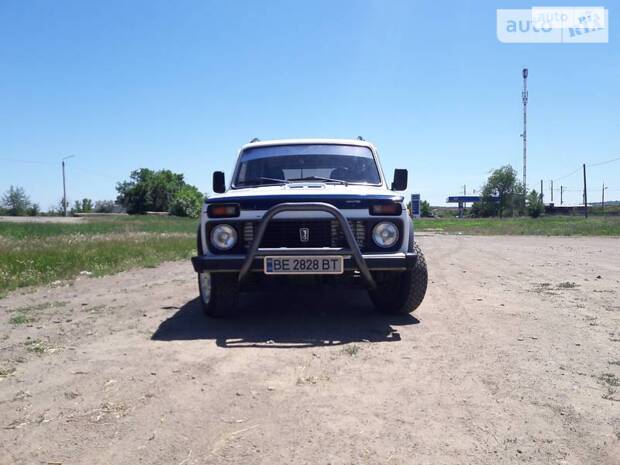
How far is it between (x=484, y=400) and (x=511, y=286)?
4975 mm

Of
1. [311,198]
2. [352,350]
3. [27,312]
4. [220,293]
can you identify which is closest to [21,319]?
[27,312]

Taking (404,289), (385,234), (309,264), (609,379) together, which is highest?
(385,234)

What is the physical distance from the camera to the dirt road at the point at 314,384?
258 cm

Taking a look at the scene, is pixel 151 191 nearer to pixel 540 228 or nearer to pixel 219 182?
pixel 540 228

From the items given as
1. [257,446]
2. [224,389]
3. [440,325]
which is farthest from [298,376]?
[440,325]

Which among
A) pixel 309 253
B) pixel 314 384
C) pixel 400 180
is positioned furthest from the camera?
pixel 400 180

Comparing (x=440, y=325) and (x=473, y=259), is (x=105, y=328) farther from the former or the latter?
(x=473, y=259)

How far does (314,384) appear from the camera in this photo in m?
3.44

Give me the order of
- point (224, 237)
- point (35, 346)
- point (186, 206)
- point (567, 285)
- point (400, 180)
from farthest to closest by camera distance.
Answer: point (186, 206)
point (567, 285)
point (400, 180)
point (224, 237)
point (35, 346)

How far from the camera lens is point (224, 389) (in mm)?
3373

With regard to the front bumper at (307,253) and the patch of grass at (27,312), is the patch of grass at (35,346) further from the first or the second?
the front bumper at (307,253)

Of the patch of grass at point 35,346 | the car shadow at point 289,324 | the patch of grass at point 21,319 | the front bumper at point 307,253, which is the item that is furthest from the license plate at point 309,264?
the patch of grass at point 21,319

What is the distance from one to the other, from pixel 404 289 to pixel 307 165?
1918mm

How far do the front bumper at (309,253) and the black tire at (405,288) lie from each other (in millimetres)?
305
